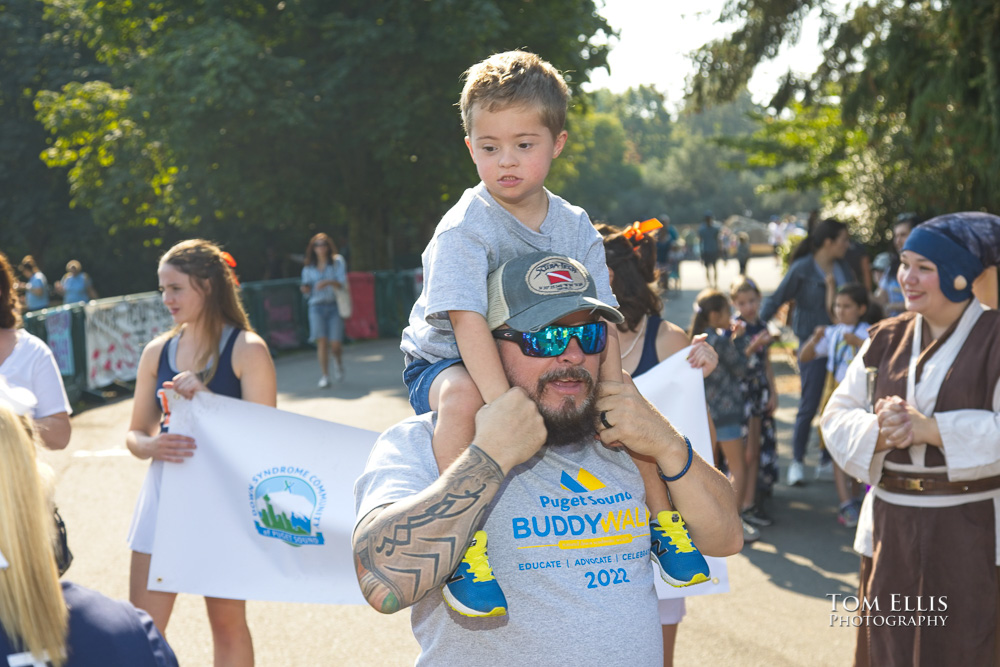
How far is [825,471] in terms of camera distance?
914cm

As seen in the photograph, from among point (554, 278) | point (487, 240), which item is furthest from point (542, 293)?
point (487, 240)

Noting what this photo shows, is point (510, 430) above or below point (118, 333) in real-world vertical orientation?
above

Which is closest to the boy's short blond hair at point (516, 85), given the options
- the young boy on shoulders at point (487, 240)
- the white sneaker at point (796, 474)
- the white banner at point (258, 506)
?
the young boy on shoulders at point (487, 240)

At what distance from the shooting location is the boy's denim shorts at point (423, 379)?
263 centimetres

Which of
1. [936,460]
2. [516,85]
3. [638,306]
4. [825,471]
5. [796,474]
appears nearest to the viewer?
[516,85]

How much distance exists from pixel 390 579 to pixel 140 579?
2604 millimetres

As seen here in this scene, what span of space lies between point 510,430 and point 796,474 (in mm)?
7114

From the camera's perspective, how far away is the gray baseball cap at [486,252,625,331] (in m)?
2.29

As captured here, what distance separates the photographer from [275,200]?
24375 mm

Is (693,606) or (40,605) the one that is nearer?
(40,605)

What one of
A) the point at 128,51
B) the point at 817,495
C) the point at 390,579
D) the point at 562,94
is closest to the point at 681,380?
the point at 562,94

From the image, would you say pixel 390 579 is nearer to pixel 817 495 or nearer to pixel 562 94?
pixel 562 94

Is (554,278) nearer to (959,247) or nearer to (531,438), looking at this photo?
(531,438)

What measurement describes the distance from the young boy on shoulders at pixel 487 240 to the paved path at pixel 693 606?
661 millimetres
